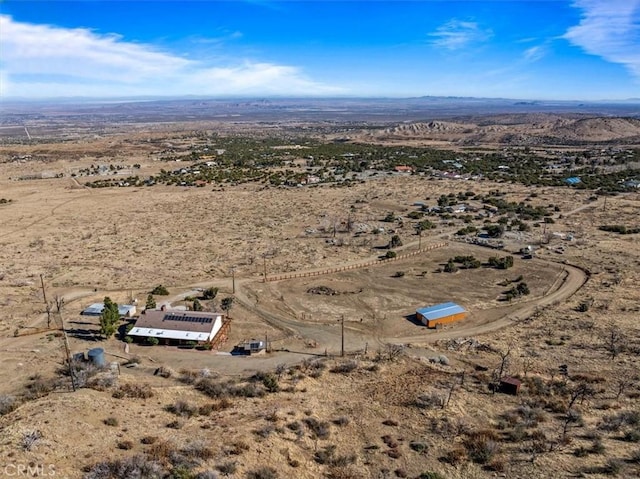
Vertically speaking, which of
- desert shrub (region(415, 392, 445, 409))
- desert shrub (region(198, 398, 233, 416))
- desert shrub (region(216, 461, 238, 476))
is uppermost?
desert shrub (region(216, 461, 238, 476))

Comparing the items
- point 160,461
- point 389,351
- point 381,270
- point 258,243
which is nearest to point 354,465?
point 160,461

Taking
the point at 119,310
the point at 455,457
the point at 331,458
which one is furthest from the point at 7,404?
the point at 455,457

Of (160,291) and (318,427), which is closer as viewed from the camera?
(318,427)

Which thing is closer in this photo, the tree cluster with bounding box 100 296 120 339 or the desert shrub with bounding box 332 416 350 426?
the desert shrub with bounding box 332 416 350 426

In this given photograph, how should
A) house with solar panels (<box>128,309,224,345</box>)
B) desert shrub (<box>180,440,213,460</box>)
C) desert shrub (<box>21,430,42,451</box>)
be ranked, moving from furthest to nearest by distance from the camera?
house with solar panels (<box>128,309,224,345</box>)
desert shrub (<box>180,440,213,460</box>)
desert shrub (<box>21,430,42,451</box>)

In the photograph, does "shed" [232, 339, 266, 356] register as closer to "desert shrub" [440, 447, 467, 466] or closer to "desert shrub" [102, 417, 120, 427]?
"desert shrub" [102, 417, 120, 427]

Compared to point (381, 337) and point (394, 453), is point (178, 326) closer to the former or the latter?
point (381, 337)

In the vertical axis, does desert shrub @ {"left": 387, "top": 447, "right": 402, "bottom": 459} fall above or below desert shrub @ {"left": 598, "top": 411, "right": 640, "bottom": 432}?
below

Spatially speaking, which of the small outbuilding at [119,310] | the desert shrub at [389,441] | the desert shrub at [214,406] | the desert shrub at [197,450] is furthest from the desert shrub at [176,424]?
the small outbuilding at [119,310]

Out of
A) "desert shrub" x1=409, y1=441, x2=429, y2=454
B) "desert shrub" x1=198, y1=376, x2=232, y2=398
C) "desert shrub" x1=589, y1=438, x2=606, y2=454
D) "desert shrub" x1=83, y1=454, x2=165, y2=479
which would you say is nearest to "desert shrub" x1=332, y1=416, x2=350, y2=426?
"desert shrub" x1=409, y1=441, x2=429, y2=454
